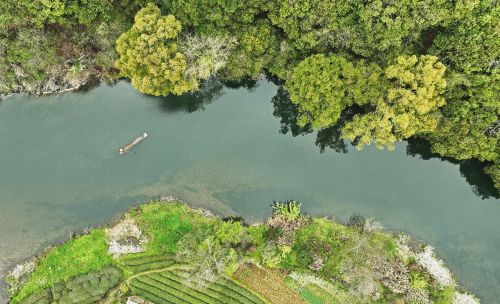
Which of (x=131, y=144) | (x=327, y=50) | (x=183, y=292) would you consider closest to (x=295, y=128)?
(x=327, y=50)

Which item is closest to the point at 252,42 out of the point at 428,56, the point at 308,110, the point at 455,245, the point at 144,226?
the point at 308,110

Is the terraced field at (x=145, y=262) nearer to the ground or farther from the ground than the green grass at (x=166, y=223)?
nearer to the ground

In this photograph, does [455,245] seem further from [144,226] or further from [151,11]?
[151,11]

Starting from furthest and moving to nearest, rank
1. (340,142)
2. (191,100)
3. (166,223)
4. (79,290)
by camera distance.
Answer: (191,100), (340,142), (166,223), (79,290)

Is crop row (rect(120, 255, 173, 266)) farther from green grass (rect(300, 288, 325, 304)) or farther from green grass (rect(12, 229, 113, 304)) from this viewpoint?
green grass (rect(300, 288, 325, 304))

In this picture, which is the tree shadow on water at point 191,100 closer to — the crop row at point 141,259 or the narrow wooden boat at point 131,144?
the narrow wooden boat at point 131,144

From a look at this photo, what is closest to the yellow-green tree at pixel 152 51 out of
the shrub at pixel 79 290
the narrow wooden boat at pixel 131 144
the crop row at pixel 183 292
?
the narrow wooden boat at pixel 131 144

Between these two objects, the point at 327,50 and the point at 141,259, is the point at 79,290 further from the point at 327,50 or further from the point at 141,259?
the point at 327,50
